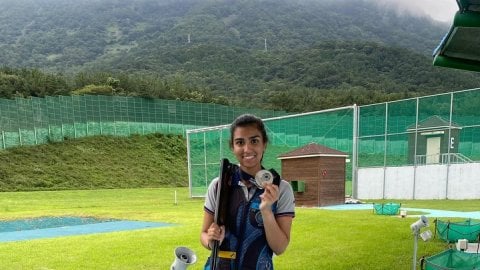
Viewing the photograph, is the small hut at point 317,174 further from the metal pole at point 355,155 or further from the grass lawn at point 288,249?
the grass lawn at point 288,249

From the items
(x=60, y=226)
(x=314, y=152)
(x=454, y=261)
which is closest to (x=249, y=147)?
Result: (x=454, y=261)

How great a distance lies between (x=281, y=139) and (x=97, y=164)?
1746 cm

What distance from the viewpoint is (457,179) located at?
63.9ft

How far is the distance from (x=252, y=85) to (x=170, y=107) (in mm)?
32749

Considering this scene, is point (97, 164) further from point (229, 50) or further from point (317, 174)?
point (229, 50)

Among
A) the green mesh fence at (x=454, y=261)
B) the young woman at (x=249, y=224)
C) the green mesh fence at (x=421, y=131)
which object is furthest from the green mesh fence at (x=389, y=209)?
the young woman at (x=249, y=224)

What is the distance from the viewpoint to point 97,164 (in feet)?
116

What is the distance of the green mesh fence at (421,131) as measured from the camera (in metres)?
19.7

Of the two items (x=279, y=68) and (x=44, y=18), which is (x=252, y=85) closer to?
(x=279, y=68)

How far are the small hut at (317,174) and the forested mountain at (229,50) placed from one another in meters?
28.4

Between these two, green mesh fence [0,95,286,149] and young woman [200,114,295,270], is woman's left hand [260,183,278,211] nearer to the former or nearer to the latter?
young woman [200,114,295,270]

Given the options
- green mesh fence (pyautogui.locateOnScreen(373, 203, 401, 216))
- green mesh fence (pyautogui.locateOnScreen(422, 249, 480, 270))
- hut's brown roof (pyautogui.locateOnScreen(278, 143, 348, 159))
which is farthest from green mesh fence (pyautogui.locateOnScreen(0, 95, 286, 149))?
green mesh fence (pyautogui.locateOnScreen(422, 249, 480, 270))

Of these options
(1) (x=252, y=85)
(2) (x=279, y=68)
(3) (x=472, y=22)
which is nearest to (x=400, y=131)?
(3) (x=472, y=22)

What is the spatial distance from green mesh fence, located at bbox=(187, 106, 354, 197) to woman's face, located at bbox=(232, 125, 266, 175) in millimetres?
20351
